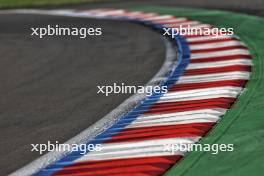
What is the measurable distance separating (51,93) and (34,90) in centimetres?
43

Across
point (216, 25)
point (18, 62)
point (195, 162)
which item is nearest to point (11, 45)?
point (18, 62)

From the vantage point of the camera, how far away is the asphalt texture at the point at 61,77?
893cm

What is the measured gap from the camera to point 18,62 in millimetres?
14281

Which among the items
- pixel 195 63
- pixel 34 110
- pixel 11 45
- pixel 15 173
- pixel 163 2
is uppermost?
pixel 163 2

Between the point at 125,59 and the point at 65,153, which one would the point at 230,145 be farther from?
the point at 125,59
